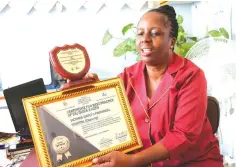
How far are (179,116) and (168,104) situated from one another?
71mm

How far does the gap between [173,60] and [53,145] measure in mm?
636

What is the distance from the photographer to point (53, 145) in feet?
3.05

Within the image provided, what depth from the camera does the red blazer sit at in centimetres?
110

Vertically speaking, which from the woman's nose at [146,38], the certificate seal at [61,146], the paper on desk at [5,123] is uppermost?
the woman's nose at [146,38]

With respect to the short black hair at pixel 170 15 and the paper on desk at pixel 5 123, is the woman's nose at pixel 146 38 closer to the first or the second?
the short black hair at pixel 170 15

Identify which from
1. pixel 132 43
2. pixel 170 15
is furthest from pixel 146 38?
pixel 132 43

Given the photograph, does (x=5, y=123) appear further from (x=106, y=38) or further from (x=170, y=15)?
(x=170, y=15)

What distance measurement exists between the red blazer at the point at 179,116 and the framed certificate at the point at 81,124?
11 centimetres

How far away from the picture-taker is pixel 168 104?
1154mm

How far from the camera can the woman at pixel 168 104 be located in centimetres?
109

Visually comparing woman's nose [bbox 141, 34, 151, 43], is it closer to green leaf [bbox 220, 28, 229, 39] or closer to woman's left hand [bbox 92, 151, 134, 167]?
woman's left hand [bbox 92, 151, 134, 167]

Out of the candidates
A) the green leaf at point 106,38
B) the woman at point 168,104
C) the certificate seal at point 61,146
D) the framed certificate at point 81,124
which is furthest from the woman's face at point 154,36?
the green leaf at point 106,38

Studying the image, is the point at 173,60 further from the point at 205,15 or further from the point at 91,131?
the point at 205,15

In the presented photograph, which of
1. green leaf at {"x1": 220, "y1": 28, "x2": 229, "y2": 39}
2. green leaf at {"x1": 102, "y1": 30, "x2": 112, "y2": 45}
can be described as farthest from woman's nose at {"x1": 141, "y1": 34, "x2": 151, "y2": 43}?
green leaf at {"x1": 102, "y1": 30, "x2": 112, "y2": 45}
